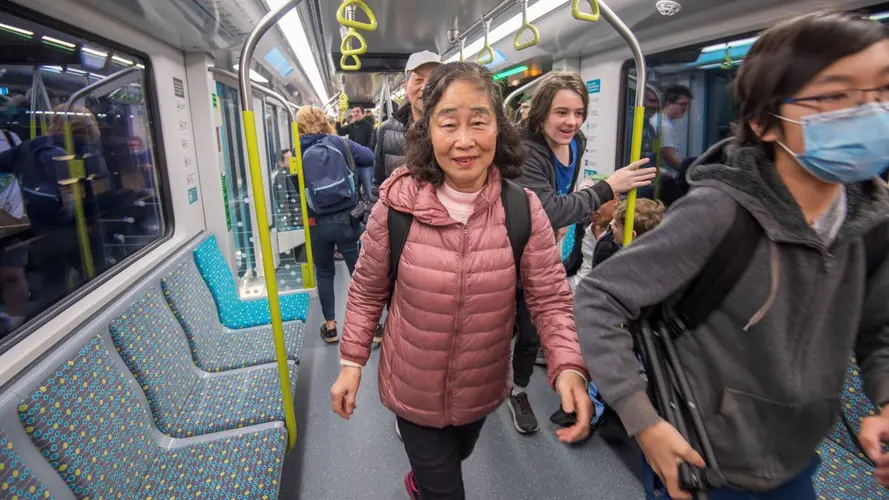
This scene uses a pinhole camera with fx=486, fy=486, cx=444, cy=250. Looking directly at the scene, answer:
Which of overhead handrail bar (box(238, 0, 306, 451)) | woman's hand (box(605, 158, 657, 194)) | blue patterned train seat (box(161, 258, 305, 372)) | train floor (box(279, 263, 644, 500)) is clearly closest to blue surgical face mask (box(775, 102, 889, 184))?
woman's hand (box(605, 158, 657, 194))

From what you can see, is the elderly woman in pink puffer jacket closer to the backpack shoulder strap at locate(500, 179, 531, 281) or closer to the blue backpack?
the backpack shoulder strap at locate(500, 179, 531, 281)

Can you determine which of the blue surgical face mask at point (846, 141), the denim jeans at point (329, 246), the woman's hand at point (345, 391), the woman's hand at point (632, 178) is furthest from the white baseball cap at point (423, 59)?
the blue surgical face mask at point (846, 141)

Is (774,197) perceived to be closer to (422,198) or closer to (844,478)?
(422,198)

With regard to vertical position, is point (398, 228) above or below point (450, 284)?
above

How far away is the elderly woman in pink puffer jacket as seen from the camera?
139cm

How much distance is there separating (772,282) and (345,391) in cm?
113

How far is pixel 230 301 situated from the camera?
11.6 feet

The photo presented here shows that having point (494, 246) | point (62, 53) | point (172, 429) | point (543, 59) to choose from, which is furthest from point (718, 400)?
point (543, 59)

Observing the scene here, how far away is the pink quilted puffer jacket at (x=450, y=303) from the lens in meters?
1.39

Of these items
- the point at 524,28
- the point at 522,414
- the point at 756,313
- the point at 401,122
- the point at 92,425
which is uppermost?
the point at 524,28

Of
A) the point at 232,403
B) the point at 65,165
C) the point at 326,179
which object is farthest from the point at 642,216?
the point at 65,165

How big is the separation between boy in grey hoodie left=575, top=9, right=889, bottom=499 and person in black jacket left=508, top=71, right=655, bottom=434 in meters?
0.98

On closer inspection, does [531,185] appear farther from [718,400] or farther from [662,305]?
[718,400]

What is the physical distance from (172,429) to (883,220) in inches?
100
